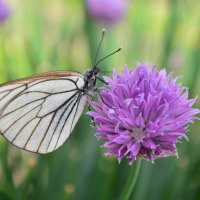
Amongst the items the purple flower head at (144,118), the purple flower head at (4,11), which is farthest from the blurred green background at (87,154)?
the purple flower head at (144,118)

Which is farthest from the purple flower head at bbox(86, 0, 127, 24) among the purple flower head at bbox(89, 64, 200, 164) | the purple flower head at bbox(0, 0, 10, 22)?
the purple flower head at bbox(89, 64, 200, 164)

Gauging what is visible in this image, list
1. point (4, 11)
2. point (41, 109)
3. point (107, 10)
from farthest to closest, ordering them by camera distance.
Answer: point (107, 10)
point (4, 11)
point (41, 109)

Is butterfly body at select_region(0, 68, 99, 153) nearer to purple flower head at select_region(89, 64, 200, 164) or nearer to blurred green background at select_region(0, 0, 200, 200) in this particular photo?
blurred green background at select_region(0, 0, 200, 200)

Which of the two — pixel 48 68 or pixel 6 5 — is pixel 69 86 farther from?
pixel 6 5

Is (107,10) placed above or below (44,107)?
above

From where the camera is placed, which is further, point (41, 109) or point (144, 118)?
point (41, 109)

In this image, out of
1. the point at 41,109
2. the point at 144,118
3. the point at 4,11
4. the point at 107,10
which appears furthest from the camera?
the point at 107,10

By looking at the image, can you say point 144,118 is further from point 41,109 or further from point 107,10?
point 107,10

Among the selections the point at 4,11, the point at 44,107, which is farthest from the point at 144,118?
the point at 4,11
